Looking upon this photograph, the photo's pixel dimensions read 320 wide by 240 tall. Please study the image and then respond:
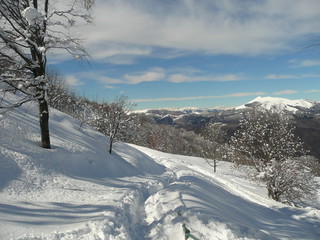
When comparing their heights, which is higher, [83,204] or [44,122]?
[44,122]

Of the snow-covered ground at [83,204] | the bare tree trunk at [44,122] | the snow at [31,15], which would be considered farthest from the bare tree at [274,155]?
the snow at [31,15]

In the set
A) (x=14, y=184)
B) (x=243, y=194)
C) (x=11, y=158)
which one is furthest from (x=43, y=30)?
(x=243, y=194)

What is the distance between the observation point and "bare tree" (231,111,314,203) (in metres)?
17.4

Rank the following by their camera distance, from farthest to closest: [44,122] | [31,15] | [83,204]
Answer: [44,122] < [31,15] < [83,204]

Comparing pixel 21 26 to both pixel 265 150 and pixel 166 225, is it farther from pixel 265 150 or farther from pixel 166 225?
pixel 265 150

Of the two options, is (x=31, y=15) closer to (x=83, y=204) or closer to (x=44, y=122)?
(x=44, y=122)

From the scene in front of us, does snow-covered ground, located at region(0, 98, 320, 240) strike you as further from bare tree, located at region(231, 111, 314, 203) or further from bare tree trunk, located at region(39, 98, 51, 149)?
bare tree, located at region(231, 111, 314, 203)

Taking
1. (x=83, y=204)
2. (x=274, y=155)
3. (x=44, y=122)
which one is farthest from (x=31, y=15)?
(x=274, y=155)

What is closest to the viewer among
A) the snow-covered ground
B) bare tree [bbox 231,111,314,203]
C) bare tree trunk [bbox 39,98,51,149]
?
the snow-covered ground

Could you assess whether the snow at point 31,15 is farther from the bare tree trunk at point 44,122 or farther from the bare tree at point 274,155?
the bare tree at point 274,155

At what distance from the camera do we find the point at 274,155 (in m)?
18.6

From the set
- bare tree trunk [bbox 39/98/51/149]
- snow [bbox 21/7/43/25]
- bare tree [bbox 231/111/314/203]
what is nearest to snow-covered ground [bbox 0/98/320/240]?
bare tree trunk [bbox 39/98/51/149]

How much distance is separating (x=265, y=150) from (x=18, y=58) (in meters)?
17.9

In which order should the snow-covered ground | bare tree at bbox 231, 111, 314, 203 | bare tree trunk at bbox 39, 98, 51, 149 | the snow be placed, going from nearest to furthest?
the snow-covered ground
the snow
bare tree trunk at bbox 39, 98, 51, 149
bare tree at bbox 231, 111, 314, 203
